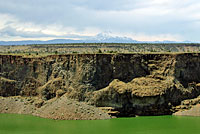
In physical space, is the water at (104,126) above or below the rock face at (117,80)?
below

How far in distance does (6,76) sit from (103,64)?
17.5 m

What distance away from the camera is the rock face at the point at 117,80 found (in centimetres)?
4619

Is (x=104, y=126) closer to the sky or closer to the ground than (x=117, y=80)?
closer to the ground

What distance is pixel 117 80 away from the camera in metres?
48.2

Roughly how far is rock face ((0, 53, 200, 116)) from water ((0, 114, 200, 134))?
3.21 m

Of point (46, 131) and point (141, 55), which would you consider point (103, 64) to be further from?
point (46, 131)

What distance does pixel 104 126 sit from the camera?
39.1 meters

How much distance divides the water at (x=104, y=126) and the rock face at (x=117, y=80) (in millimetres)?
3212

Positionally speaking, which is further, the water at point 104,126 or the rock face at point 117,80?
the rock face at point 117,80

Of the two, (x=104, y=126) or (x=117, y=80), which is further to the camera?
(x=117, y=80)

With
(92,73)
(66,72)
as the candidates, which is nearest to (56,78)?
(66,72)

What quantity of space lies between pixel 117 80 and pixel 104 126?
10.8m

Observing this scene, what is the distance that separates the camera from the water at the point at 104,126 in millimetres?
36375

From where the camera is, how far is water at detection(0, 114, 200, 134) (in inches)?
1432
